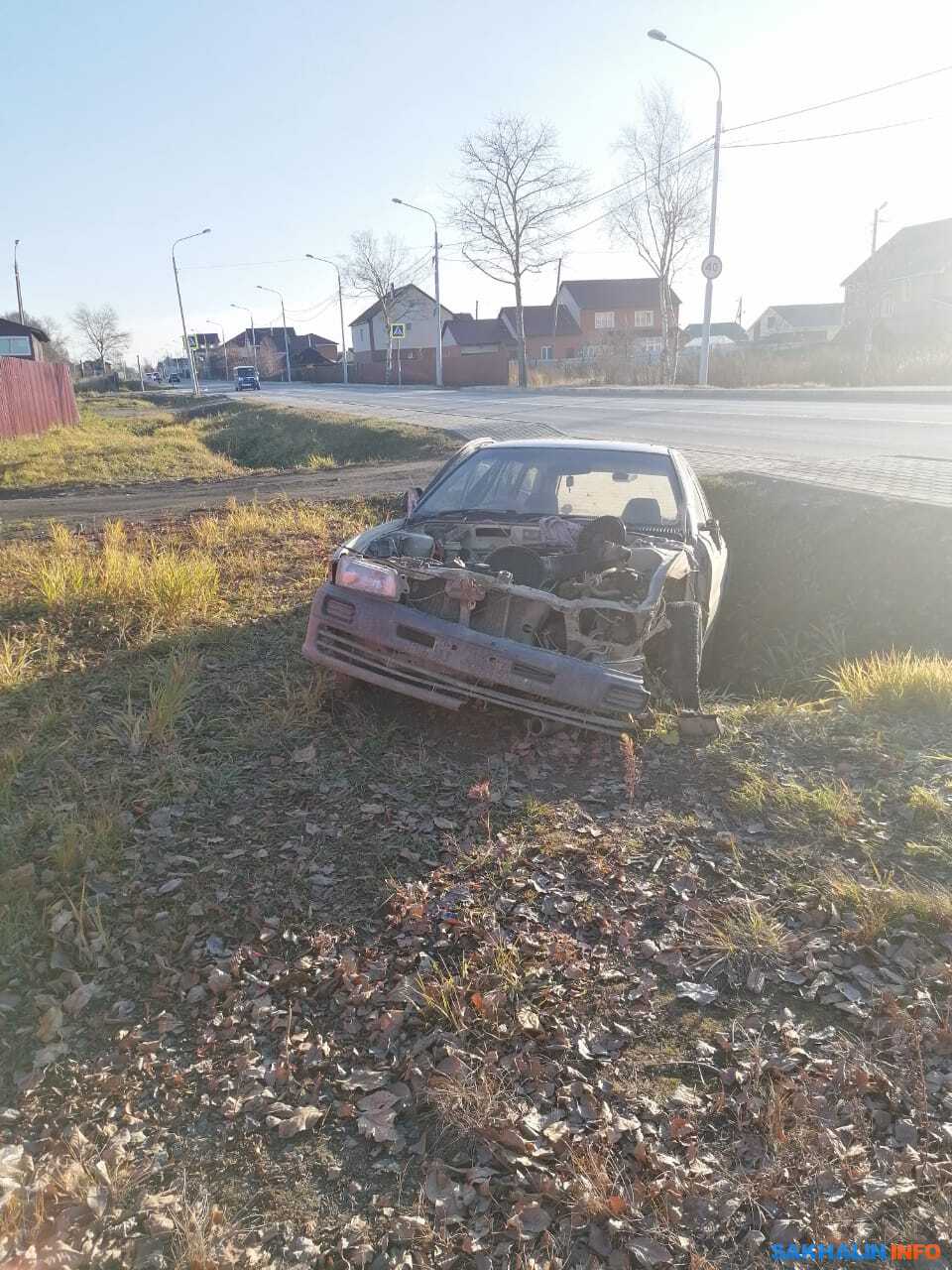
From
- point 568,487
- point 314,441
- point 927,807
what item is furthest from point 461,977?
point 314,441

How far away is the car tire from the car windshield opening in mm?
968

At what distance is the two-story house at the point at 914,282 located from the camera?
2076 inches

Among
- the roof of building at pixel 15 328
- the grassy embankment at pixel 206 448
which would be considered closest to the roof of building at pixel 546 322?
the roof of building at pixel 15 328

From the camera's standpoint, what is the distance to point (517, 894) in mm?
3297

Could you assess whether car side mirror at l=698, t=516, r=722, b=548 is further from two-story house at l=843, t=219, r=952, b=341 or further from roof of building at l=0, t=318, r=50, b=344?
roof of building at l=0, t=318, r=50, b=344

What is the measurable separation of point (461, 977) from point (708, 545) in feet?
11.7

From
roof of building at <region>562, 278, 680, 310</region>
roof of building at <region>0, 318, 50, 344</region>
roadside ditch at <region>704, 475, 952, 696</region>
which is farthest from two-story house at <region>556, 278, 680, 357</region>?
roadside ditch at <region>704, 475, 952, 696</region>

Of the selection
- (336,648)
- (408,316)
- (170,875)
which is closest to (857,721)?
(336,648)

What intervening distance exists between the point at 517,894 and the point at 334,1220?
54.7 inches

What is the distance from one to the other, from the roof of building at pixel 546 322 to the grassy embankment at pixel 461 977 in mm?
73872

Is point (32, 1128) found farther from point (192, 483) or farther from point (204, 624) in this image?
point (192, 483)

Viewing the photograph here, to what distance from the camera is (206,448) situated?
74.6 ft

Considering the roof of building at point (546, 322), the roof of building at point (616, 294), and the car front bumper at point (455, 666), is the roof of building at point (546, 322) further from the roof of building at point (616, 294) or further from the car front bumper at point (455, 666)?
the car front bumper at point (455, 666)

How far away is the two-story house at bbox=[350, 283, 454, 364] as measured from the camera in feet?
258
